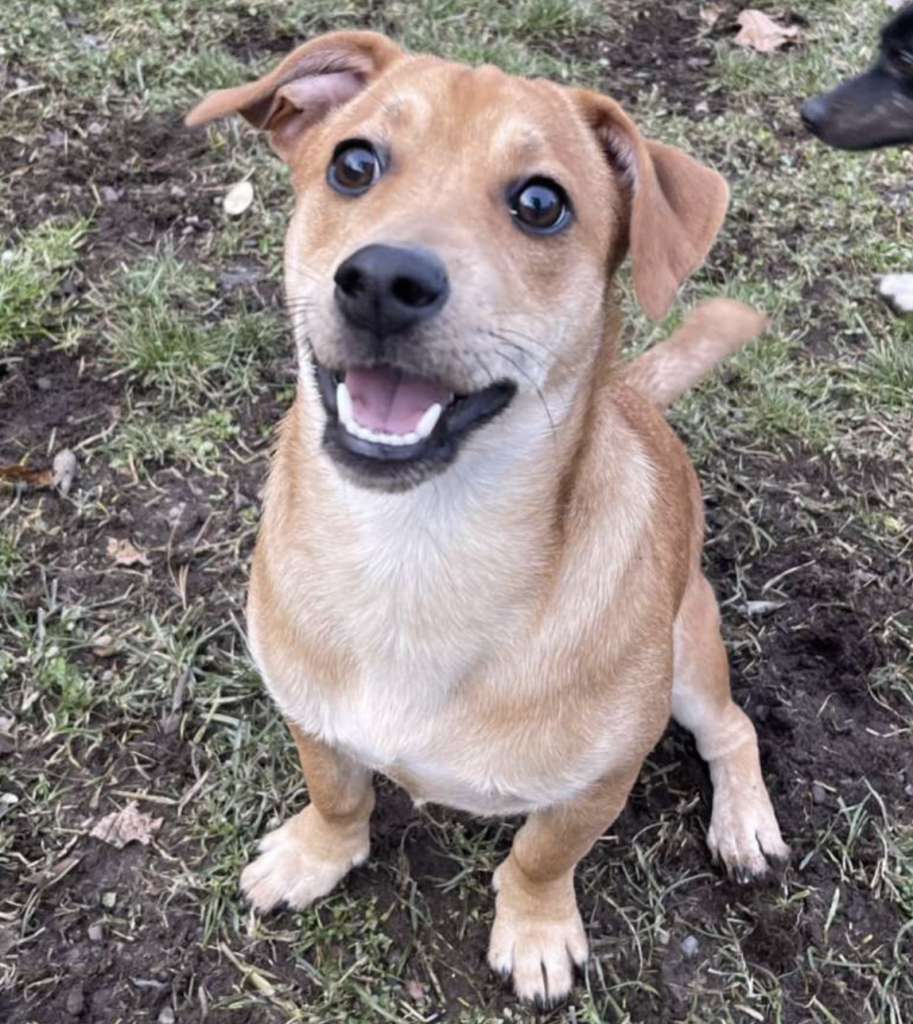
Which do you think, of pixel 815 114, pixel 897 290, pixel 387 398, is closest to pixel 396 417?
pixel 387 398

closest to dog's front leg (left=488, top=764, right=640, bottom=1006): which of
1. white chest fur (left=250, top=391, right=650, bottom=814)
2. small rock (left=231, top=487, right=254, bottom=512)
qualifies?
white chest fur (left=250, top=391, right=650, bottom=814)

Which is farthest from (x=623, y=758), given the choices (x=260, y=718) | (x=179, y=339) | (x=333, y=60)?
(x=179, y=339)

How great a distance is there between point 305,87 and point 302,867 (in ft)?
6.58

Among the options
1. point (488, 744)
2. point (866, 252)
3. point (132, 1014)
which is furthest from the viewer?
point (866, 252)

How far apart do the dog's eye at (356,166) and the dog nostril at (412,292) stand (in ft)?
1.38

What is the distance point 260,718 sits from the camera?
3555 mm

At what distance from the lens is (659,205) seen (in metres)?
2.29

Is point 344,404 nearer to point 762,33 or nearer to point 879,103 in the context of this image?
point 879,103

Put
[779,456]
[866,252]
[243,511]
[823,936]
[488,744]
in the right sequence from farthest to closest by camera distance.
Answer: [866,252] < [779,456] < [243,511] < [823,936] < [488,744]

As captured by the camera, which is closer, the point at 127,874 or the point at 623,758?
the point at 623,758

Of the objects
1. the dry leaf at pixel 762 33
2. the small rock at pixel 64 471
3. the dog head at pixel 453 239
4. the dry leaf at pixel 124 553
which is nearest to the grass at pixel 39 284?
the small rock at pixel 64 471

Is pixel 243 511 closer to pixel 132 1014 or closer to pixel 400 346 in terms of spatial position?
pixel 132 1014

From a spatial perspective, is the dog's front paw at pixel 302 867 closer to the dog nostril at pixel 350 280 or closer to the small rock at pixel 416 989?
the small rock at pixel 416 989

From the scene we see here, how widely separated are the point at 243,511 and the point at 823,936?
2221mm
